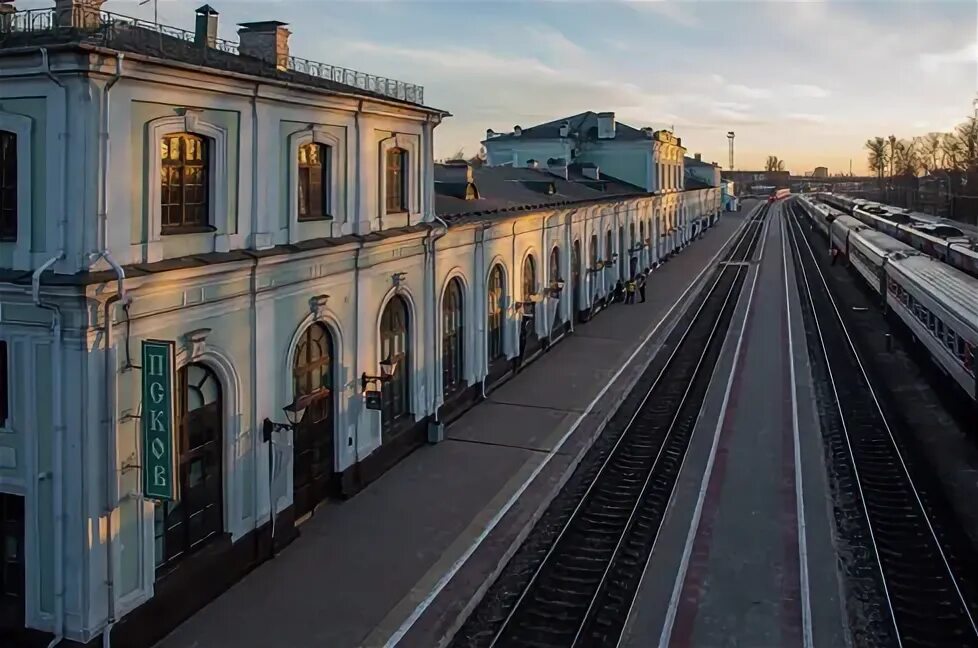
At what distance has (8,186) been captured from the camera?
966 cm

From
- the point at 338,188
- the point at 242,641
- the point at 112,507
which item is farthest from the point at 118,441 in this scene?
the point at 338,188

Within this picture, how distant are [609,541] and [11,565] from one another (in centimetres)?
783

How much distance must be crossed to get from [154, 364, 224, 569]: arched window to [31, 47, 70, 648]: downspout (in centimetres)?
123

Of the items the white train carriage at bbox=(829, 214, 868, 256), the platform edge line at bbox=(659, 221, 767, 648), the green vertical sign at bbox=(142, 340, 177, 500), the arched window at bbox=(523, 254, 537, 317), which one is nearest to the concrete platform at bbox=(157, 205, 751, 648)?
the green vertical sign at bbox=(142, 340, 177, 500)

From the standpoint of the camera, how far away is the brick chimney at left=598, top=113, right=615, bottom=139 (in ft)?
173

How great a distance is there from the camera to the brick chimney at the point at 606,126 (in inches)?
2076

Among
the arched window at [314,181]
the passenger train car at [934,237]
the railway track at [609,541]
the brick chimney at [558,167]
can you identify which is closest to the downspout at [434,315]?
the railway track at [609,541]

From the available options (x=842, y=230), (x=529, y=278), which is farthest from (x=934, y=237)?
(x=529, y=278)

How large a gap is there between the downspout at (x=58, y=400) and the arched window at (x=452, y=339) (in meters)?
10.4

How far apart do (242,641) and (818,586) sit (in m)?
7.14

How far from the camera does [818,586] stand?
11.9m

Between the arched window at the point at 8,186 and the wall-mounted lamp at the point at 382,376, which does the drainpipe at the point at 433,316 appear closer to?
the wall-mounted lamp at the point at 382,376

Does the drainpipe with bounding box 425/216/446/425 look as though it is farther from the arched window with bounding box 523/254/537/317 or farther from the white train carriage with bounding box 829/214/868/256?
the white train carriage with bounding box 829/214/868/256

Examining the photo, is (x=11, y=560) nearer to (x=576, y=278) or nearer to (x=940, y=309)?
(x=940, y=309)
